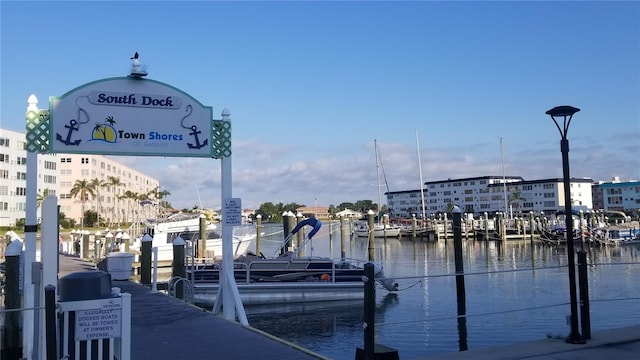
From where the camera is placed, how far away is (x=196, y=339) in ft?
30.5

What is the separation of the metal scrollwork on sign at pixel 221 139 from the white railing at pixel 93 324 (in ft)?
17.7

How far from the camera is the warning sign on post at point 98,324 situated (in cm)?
576

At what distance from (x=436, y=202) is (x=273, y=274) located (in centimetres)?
12391

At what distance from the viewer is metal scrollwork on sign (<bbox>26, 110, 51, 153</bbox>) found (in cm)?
898

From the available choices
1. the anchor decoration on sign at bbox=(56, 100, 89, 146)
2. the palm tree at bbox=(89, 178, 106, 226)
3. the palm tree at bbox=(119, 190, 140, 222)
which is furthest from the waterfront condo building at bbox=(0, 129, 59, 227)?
the anchor decoration on sign at bbox=(56, 100, 89, 146)

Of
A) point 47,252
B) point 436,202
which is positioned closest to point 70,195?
point 436,202

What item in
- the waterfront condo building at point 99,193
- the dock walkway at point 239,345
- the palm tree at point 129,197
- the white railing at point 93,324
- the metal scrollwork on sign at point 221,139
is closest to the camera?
the white railing at point 93,324

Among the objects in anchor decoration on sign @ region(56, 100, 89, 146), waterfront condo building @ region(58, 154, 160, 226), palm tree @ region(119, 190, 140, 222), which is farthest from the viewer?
palm tree @ region(119, 190, 140, 222)

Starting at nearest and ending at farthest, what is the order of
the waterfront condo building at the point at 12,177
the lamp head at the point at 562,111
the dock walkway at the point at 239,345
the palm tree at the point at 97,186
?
the dock walkway at the point at 239,345
the lamp head at the point at 562,111
the waterfront condo building at the point at 12,177
the palm tree at the point at 97,186

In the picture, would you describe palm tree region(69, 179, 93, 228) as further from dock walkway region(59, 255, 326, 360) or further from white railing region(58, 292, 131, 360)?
white railing region(58, 292, 131, 360)

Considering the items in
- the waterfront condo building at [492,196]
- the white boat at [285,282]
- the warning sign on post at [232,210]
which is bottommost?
the white boat at [285,282]

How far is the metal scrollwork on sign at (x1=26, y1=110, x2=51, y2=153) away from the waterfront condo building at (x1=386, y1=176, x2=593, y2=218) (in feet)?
324

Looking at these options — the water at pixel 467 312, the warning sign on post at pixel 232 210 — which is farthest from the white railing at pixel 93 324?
the warning sign on post at pixel 232 210

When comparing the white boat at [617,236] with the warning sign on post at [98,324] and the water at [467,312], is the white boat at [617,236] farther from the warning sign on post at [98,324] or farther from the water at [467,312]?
the warning sign on post at [98,324]
